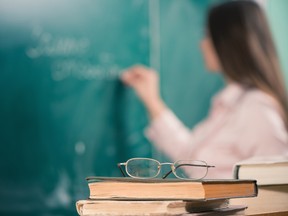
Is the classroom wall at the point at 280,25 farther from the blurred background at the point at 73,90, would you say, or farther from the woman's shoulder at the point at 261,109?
the blurred background at the point at 73,90

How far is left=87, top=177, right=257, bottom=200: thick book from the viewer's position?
107 cm

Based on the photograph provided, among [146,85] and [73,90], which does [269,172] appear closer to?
[73,90]

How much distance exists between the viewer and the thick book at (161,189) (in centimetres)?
107

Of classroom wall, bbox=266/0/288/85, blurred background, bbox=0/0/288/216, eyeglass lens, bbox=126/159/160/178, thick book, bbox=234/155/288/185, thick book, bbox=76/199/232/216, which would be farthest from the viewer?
classroom wall, bbox=266/0/288/85

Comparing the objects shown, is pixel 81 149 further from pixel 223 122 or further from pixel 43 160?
pixel 223 122

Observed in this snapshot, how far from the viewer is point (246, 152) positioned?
3.29m

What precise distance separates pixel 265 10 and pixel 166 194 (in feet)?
9.33

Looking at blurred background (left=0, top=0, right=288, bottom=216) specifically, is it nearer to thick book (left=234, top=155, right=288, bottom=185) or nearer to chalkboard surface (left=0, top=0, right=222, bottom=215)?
chalkboard surface (left=0, top=0, right=222, bottom=215)

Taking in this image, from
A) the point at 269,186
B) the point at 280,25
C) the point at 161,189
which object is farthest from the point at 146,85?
the point at 161,189

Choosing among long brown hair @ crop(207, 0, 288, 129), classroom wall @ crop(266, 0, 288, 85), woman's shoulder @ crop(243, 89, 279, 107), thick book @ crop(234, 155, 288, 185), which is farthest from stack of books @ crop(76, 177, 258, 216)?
classroom wall @ crop(266, 0, 288, 85)

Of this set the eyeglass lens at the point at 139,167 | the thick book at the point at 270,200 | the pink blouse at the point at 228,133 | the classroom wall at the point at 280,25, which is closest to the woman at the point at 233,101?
the pink blouse at the point at 228,133

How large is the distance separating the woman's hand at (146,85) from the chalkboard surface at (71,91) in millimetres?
39

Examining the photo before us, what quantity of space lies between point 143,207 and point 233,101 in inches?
97.1

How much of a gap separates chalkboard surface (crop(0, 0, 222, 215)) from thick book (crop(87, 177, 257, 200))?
178cm
